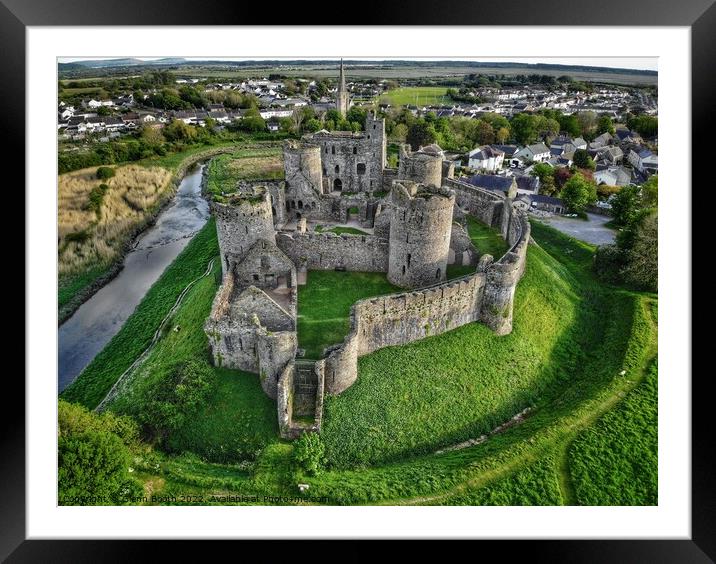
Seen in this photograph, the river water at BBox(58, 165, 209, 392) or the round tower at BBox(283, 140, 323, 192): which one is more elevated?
the round tower at BBox(283, 140, 323, 192)

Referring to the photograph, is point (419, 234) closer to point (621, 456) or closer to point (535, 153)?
point (621, 456)

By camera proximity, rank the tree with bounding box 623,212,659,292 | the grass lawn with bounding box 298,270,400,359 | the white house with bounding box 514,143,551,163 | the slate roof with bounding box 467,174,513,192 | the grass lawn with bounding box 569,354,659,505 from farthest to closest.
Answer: the white house with bounding box 514,143,551,163, the slate roof with bounding box 467,174,513,192, the tree with bounding box 623,212,659,292, the grass lawn with bounding box 298,270,400,359, the grass lawn with bounding box 569,354,659,505

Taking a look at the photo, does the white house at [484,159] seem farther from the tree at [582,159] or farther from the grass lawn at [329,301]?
the grass lawn at [329,301]

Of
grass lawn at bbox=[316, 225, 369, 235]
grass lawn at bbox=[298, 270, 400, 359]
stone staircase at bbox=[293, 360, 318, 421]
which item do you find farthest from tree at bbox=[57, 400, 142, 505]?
grass lawn at bbox=[316, 225, 369, 235]

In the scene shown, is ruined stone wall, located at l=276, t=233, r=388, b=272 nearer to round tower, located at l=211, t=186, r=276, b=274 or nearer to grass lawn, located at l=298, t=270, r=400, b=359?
grass lawn, located at l=298, t=270, r=400, b=359

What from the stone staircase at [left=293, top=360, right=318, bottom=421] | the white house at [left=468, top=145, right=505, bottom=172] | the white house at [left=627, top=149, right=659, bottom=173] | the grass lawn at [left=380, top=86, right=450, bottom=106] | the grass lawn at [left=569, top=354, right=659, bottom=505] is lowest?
the grass lawn at [left=569, top=354, right=659, bottom=505]
